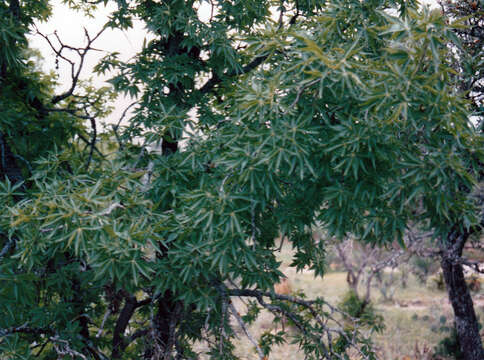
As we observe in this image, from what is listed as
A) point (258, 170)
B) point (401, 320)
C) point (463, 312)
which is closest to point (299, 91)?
point (258, 170)

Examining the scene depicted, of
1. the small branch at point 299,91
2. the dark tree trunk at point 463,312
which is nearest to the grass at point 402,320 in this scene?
the dark tree trunk at point 463,312

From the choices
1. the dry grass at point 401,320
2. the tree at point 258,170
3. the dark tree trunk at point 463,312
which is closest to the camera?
the tree at point 258,170

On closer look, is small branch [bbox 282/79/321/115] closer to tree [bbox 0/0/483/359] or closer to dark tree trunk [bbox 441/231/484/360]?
tree [bbox 0/0/483/359]

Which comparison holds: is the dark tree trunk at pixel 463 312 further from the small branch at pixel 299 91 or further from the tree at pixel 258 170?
the small branch at pixel 299 91

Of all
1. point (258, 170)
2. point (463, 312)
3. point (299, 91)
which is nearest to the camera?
point (299, 91)

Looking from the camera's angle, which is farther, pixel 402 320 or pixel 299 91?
pixel 402 320

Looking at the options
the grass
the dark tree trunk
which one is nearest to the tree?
the dark tree trunk

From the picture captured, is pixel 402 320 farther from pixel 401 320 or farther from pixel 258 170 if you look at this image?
pixel 258 170

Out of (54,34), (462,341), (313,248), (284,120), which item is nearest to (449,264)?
(462,341)

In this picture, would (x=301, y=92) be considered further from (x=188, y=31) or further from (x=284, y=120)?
(x=188, y=31)

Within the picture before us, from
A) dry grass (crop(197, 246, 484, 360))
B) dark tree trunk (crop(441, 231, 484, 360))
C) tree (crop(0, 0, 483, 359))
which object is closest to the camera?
tree (crop(0, 0, 483, 359))

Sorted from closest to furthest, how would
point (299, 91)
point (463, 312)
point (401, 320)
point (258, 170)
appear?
point (299, 91) < point (258, 170) < point (463, 312) < point (401, 320)

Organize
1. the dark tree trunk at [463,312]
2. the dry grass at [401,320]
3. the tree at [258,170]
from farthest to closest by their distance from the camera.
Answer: the dry grass at [401,320] < the dark tree trunk at [463,312] < the tree at [258,170]

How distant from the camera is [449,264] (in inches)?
353
